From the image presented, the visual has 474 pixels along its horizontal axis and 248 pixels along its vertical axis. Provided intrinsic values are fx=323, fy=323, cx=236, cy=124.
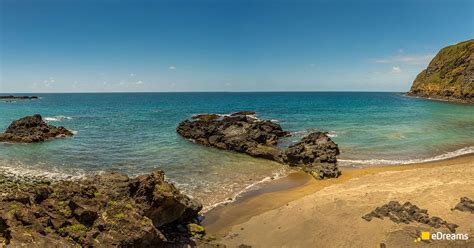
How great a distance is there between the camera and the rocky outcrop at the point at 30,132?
41688mm

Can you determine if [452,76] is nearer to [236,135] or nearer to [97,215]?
[236,135]

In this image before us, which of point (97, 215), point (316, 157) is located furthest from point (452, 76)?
point (97, 215)

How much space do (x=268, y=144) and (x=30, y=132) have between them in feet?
105

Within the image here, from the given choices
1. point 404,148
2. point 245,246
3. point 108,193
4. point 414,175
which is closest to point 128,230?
point 108,193

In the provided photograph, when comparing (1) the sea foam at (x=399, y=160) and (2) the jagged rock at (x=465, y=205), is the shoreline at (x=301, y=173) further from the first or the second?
(2) the jagged rock at (x=465, y=205)

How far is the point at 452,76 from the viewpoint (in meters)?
126

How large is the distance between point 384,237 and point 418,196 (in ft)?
18.2

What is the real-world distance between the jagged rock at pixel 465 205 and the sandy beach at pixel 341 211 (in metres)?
0.28

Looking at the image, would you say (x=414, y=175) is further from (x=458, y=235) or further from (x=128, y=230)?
(x=128, y=230)

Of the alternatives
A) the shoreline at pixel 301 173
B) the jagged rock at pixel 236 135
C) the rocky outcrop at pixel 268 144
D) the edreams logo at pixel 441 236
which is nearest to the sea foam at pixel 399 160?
the shoreline at pixel 301 173

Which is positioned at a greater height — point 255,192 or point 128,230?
point 128,230

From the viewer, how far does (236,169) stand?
92.2 ft

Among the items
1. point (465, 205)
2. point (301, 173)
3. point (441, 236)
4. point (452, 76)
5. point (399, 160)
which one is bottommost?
point (301, 173)

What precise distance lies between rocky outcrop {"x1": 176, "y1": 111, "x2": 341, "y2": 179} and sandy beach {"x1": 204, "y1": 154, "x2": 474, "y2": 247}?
435 cm
